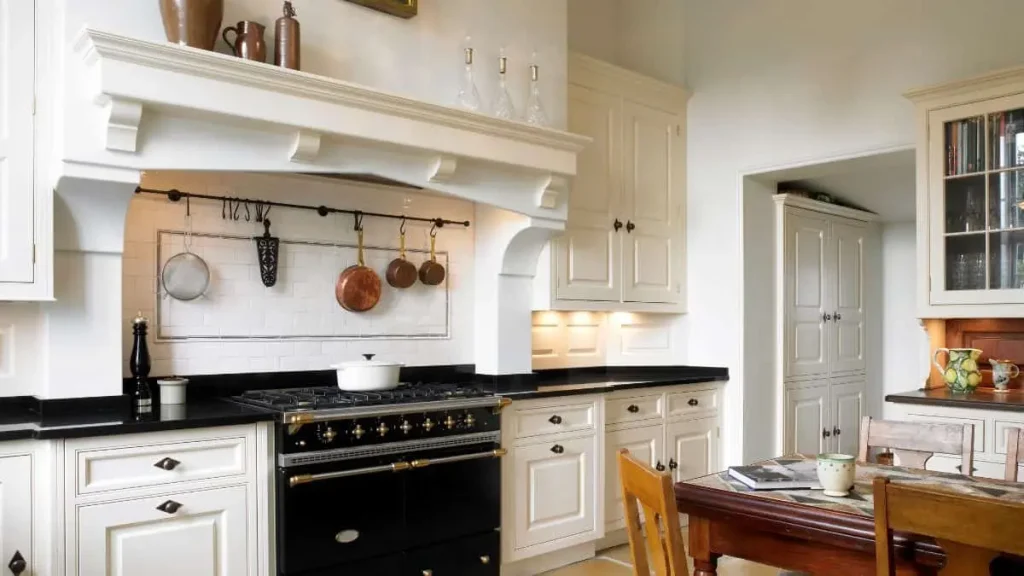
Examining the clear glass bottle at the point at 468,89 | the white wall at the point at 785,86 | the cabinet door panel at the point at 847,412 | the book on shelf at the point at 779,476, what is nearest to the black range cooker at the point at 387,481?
the clear glass bottle at the point at 468,89

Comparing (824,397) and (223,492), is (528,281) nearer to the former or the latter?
(223,492)

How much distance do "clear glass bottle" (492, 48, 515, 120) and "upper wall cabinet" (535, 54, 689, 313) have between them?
0.70 metres

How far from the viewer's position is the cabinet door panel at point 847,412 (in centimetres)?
516

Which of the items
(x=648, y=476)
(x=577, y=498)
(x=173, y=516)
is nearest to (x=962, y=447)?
(x=648, y=476)

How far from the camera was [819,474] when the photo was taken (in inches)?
76.9

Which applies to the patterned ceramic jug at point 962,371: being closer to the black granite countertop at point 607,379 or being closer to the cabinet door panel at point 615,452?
the black granite countertop at point 607,379

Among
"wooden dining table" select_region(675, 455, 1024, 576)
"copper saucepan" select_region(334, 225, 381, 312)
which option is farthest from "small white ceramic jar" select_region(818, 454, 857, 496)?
"copper saucepan" select_region(334, 225, 381, 312)

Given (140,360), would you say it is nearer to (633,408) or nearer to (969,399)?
(633,408)

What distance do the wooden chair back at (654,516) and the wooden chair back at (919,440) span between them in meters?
1.12

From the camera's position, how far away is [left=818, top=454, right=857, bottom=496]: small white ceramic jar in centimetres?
191

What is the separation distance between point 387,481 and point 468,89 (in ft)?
5.42

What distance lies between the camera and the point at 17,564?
228 cm

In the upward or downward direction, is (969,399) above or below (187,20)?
below

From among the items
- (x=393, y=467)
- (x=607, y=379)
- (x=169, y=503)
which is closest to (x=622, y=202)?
(x=607, y=379)
